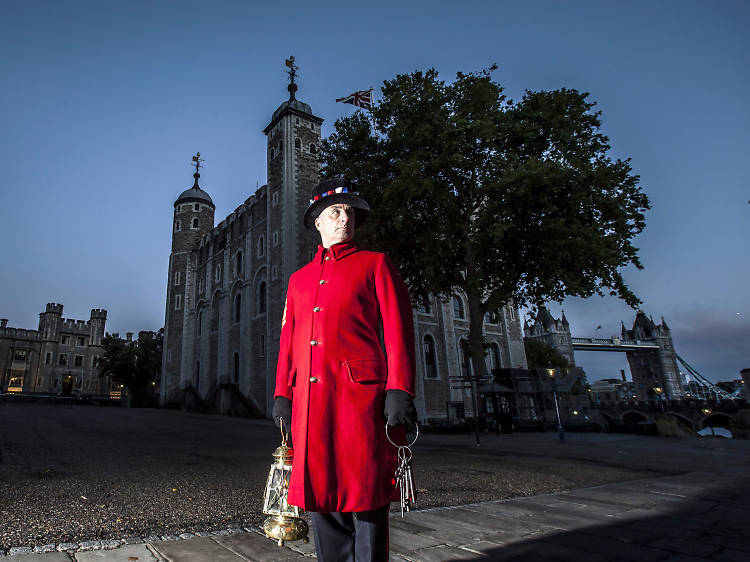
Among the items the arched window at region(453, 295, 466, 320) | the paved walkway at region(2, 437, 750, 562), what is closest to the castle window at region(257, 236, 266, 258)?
the arched window at region(453, 295, 466, 320)

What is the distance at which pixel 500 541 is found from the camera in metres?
3.06

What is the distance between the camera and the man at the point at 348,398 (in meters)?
1.90

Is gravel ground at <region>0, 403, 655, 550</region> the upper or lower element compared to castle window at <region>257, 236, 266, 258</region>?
lower

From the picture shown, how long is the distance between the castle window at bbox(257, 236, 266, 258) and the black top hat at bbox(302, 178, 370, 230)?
90.6 feet

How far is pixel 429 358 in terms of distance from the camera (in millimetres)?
28766

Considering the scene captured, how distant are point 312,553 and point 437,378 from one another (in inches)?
1035

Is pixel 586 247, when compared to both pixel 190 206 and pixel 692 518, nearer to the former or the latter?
pixel 692 518

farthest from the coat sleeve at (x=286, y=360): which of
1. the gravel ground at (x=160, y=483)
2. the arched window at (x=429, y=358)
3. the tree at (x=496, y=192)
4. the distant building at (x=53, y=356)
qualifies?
the distant building at (x=53, y=356)

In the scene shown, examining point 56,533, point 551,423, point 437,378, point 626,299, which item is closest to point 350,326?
point 56,533

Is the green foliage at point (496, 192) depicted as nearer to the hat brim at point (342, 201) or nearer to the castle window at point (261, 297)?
the hat brim at point (342, 201)

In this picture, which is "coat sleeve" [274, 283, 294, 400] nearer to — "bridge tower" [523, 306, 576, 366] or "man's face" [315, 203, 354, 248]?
"man's face" [315, 203, 354, 248]

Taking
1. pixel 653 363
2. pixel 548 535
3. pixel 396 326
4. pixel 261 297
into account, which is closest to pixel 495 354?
pixel 261 297

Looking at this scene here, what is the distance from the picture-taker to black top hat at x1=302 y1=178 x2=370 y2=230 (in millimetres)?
2463

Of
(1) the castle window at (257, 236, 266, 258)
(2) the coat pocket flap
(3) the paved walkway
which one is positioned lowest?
(3) the paved walkway
